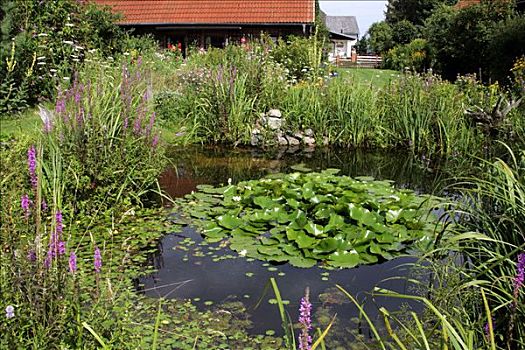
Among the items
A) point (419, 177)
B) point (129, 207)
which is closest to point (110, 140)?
point (129, 207)

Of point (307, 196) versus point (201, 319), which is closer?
point (201, 319)

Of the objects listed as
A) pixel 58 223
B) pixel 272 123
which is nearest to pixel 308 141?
pixel 272 123

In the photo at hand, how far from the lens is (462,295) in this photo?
306 centimetres

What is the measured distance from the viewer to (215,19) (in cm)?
2222

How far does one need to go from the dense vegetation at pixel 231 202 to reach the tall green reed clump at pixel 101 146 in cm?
2

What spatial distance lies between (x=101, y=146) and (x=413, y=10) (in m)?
49.9

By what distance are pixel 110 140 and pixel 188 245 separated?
1.32 m

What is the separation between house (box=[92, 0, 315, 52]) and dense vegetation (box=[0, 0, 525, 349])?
9.50 metres

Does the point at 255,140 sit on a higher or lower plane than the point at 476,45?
lower

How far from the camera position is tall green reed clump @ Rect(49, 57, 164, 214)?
4.89m

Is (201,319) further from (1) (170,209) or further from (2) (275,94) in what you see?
(2) (275,94)

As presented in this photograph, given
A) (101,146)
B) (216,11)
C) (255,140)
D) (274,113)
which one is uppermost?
(216,11)

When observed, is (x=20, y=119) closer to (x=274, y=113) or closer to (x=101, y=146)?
(x=274, y=113)

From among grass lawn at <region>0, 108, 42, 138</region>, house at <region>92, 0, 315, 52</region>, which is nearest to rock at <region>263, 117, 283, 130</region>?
grass lawn at <region>0, 108, 42, 138</region>
